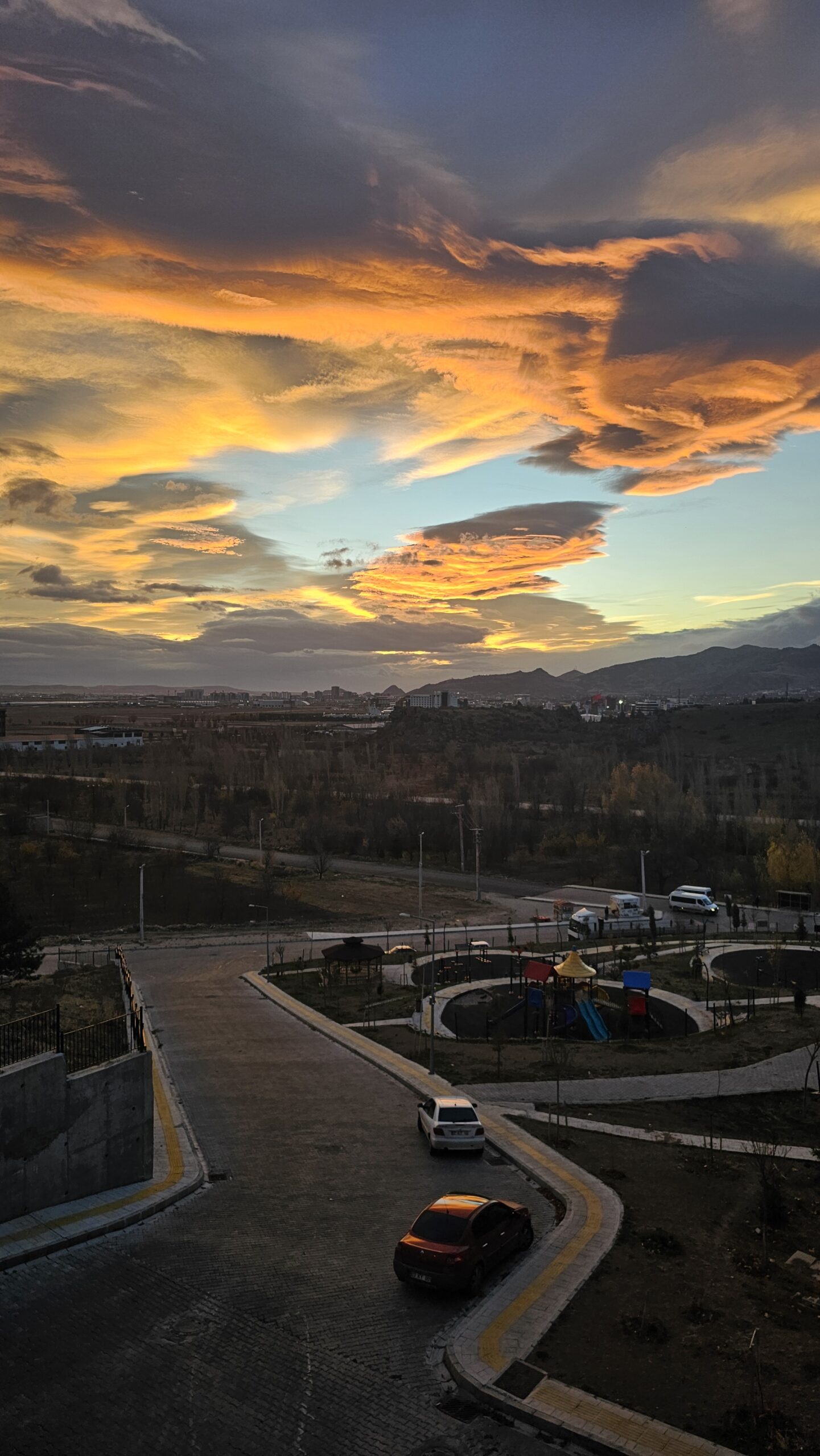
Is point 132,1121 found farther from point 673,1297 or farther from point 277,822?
point 277,822

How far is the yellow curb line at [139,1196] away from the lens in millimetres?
12195

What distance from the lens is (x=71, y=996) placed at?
2834 cm

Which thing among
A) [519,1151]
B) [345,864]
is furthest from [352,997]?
[345,864]

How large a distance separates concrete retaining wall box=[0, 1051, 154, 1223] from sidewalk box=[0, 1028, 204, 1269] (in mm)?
200

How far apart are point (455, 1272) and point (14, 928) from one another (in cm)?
2225

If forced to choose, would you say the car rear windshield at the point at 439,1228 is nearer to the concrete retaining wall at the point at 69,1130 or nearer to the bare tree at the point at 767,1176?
the bare tree at the point at 767,1176

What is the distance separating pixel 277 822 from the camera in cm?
9438

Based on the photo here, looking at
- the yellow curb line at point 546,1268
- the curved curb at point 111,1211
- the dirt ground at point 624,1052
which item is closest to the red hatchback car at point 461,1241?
the yellow curb line at point 546,1268

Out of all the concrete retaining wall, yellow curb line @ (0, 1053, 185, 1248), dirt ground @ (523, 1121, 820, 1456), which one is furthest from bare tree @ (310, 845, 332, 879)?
dirt ground @ (523, 1121, 820, 1456)

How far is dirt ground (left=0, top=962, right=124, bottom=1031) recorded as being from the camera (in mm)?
24734

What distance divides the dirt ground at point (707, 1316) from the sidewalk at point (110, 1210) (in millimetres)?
6391

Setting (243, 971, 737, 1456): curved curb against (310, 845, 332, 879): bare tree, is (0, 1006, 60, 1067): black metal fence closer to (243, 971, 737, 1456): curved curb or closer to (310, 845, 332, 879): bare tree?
(243, 971, 737, 1456): curved curb

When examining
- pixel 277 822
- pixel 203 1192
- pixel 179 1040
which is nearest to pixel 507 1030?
pixel 179 1040

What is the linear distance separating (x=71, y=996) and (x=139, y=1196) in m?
16.1
